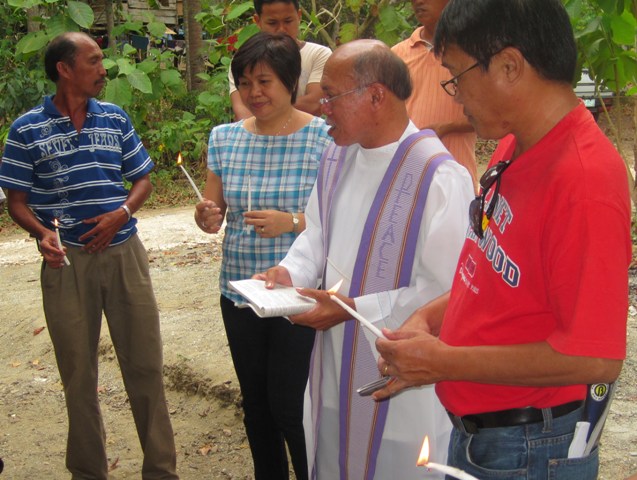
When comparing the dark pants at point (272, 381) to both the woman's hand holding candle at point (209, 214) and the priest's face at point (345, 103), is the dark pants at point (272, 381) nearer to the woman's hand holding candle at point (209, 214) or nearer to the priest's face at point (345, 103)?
the woman's hand holding candle at point (209, 214)

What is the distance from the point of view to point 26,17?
460 inches

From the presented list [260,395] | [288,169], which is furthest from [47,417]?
[288,169]

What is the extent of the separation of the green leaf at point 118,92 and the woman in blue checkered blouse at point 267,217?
7055 millimetres

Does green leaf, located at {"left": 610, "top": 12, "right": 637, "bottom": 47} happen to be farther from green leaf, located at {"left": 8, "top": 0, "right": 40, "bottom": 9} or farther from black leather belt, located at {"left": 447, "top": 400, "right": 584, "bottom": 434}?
green leaf, located at {"left": 8, "top": 0, "right": 40, "bottom": 9}

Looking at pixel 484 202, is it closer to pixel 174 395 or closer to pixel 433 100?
pixel 433 100

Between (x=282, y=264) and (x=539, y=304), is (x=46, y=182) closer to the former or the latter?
(x=282, y=264)

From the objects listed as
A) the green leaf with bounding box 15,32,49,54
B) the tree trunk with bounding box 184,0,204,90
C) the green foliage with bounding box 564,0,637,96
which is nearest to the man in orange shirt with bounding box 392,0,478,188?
the green foliage with bounding box 564,0,637,96

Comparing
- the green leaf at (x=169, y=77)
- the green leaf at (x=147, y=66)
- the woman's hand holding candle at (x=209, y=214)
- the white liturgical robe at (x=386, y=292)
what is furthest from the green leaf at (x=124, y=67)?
the white liturgical robe at (x=386, y=292)

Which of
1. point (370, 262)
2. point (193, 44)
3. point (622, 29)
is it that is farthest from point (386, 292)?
point (193, 44)

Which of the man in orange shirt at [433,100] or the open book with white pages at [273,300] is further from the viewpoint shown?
the man in orange shirt at [433,100]

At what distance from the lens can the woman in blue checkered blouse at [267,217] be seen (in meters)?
3.31

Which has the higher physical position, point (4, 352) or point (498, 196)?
point (498, 196)

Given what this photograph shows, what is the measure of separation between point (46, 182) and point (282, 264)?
4.52 feet

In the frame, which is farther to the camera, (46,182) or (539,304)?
(46,182)
